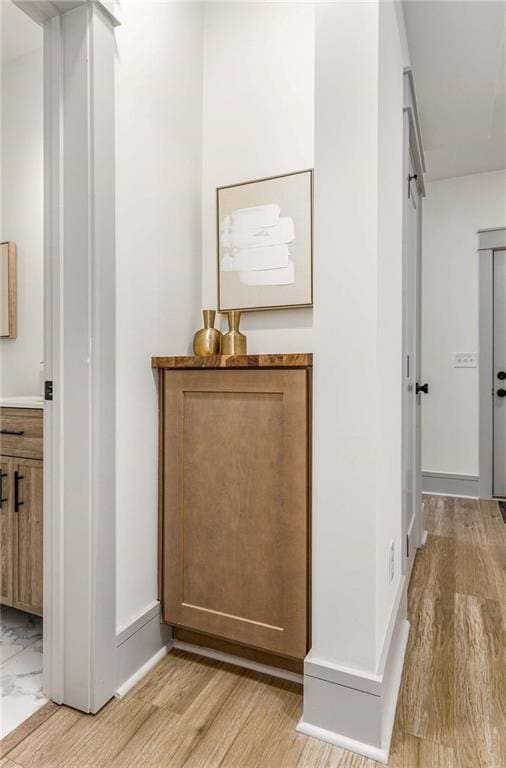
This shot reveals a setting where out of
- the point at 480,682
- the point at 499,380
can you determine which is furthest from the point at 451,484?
the point at 480,682

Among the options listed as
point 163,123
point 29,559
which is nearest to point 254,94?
point 163,123

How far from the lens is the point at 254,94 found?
70.4 inches

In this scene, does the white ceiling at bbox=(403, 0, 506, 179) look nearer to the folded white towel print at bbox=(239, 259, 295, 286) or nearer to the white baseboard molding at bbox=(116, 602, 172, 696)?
the folded white towel print at bbox=(239, 259, 295, 286)

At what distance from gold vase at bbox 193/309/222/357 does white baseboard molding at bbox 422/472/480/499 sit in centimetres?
282

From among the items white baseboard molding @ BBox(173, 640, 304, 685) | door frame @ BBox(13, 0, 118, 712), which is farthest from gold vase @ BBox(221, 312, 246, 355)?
white baseboard molding @ BBox(173, 640, 304, 685)

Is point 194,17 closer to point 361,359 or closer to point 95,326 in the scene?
point 95,326

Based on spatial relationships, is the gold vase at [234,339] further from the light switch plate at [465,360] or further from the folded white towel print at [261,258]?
the light switch plate at [465,360]

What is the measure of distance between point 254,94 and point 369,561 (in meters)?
1.70

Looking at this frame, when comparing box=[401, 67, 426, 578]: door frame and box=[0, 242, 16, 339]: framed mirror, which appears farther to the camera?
box=[0, 242, 16, 339]: framed mirror

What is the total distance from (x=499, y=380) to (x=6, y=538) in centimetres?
354

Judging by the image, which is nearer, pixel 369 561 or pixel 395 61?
pixel 369 561

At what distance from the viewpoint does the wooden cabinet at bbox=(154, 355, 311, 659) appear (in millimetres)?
1374

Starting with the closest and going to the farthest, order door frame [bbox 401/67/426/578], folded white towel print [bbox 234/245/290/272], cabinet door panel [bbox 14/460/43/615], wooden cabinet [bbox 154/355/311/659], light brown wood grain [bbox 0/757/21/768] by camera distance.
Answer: light brown wood grain [bbox 0/757/21/768] < wooden cabinet [bbox 154/355/311/659] < cabinet door panel [bbox 14/460/43/615] < folded white towel print [bbox 234/245/290/272] < door frame [bbox 401/67/426/578]

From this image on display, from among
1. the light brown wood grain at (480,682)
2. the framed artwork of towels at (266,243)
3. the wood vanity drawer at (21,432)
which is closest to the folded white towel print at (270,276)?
the framed artwork of towels at (266,243)
